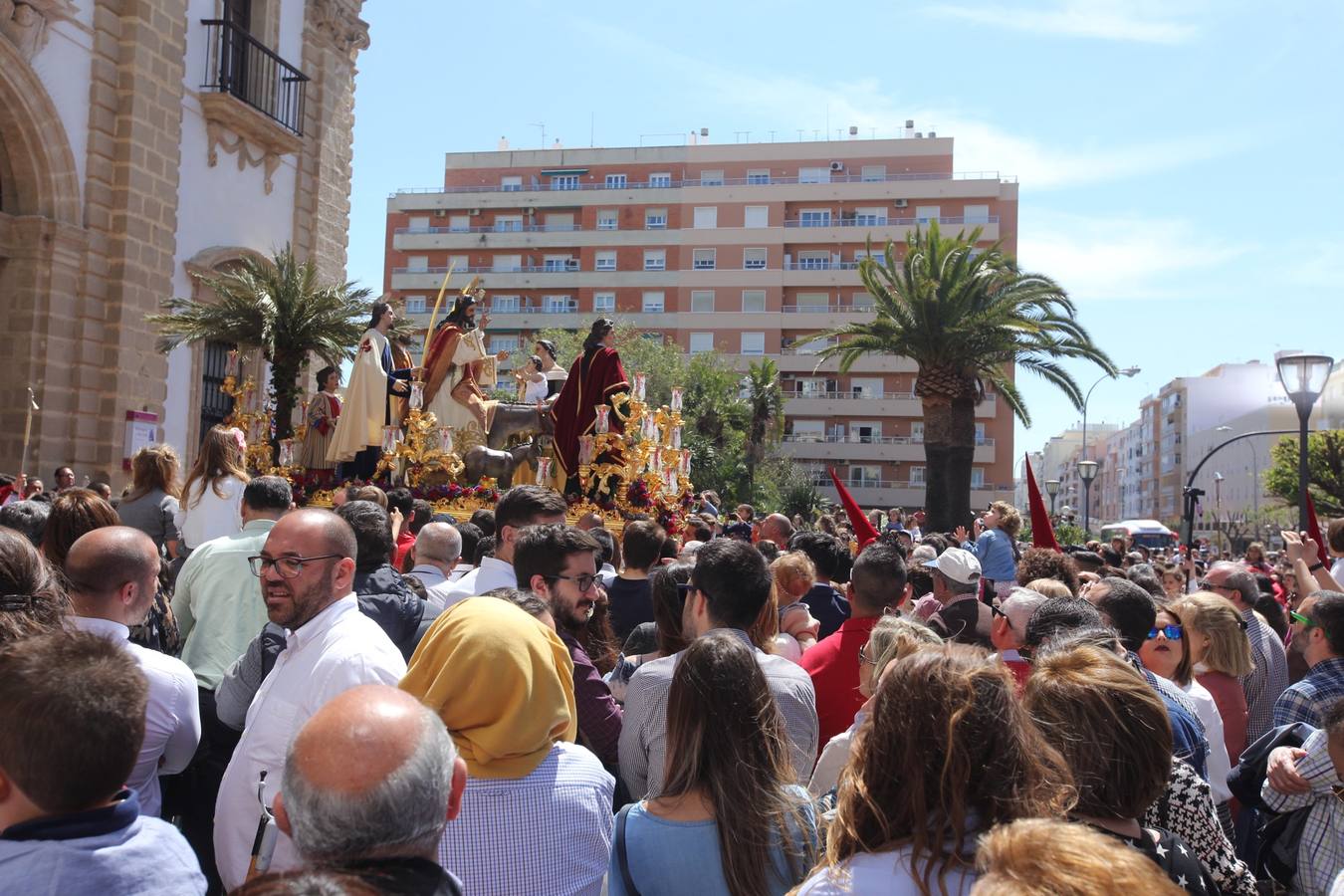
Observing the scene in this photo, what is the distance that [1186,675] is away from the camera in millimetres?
4633


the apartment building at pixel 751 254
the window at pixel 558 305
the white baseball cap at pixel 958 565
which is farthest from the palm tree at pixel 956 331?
the window at pixel 558 305

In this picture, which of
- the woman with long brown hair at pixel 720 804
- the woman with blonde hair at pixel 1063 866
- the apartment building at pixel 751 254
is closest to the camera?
the woman with blonde hair at pixel 1063 866

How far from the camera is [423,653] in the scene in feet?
9.70

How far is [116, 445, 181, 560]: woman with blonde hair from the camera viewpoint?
6711 mm

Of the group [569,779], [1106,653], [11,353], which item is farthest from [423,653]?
[11,353]

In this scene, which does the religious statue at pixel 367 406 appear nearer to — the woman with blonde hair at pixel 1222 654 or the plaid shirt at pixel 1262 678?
the plaid shirt at pixel 1262 678

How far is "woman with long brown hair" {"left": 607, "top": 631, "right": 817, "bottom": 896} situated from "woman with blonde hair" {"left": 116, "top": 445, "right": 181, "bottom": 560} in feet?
15.6

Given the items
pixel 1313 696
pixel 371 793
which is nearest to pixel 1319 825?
pixel 1313 696

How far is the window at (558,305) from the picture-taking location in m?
60.9

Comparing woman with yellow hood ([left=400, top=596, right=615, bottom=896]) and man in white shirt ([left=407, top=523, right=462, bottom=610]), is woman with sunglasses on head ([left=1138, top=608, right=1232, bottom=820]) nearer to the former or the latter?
woman with yellow hood ([left=400, top=596, right=615, bottom=896])

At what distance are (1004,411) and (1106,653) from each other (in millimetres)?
57720

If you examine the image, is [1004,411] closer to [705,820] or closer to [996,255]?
[996,255]

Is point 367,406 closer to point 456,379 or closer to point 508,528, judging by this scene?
point 456,379

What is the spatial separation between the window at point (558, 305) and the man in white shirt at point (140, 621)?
189 feet
